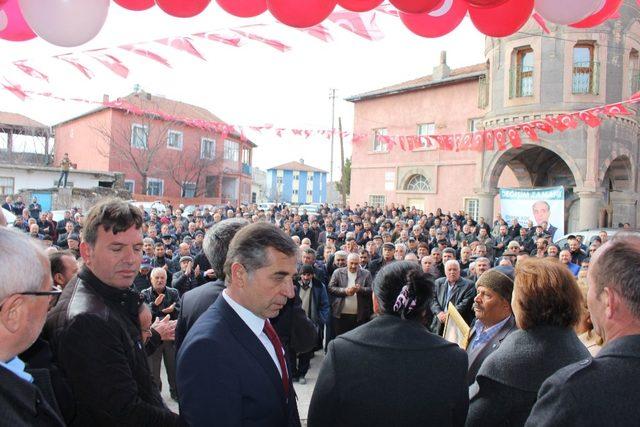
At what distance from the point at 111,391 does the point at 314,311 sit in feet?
16.3

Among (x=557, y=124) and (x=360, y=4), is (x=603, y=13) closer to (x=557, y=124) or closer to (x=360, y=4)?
(x=360, y=4)

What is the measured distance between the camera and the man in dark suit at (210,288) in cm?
304

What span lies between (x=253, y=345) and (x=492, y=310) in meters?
1.82

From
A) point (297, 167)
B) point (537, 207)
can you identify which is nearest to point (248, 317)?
point (537, 207)

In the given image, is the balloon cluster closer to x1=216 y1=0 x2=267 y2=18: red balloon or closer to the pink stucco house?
x1=216 y1=0 x2=267 y2=18: red balloon

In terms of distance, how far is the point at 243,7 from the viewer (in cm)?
385

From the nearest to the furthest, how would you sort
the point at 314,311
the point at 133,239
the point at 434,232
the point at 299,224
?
the point at 133,239 → the point at 314,311 → the point at 434,232 → the point at 299,224

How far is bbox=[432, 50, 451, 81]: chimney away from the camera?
26.8 m

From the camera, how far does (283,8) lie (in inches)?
145

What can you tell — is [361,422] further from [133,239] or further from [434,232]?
[434,232]

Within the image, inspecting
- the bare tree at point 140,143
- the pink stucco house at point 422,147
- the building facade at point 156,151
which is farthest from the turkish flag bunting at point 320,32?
the bare tree at point 140,143

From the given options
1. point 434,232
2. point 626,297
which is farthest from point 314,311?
point 434,232

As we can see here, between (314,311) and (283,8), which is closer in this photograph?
(283,8)

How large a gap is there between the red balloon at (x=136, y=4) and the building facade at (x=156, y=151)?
29.6 meters
